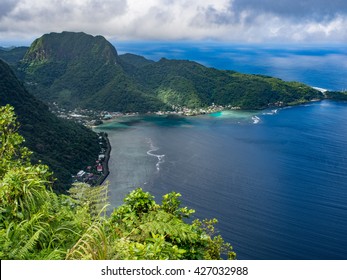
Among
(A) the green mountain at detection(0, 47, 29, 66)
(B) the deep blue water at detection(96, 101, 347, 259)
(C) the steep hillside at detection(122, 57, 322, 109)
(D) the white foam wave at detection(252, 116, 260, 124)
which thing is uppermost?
(A) the green mountain at detection(0, 47, 29, 66)

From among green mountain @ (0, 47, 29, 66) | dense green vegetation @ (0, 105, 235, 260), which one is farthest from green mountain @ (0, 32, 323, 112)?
dense green vegetation @ (0, 105, 235, 260)

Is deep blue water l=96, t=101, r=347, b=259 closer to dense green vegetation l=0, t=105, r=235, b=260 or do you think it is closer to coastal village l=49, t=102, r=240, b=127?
coastal village l=49, t=102, r=240, b=127

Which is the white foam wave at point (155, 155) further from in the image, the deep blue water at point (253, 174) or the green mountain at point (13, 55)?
the green mountain at point (13, 55)

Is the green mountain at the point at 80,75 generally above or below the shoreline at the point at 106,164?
above

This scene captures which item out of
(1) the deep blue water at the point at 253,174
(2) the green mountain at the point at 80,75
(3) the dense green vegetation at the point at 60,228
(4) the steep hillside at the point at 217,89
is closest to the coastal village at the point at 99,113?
(2) the green mountain at the point at 80,75

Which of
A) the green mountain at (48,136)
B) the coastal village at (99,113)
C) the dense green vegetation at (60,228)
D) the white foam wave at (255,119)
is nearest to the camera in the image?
the dense green vegetation at (60,228)

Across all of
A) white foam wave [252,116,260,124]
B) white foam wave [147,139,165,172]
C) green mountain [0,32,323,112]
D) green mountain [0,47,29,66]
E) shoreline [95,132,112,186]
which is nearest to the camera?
shoreline [95,132,112,186]

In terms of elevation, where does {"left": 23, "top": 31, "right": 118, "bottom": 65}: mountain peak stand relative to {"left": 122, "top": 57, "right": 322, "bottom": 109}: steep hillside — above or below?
above
